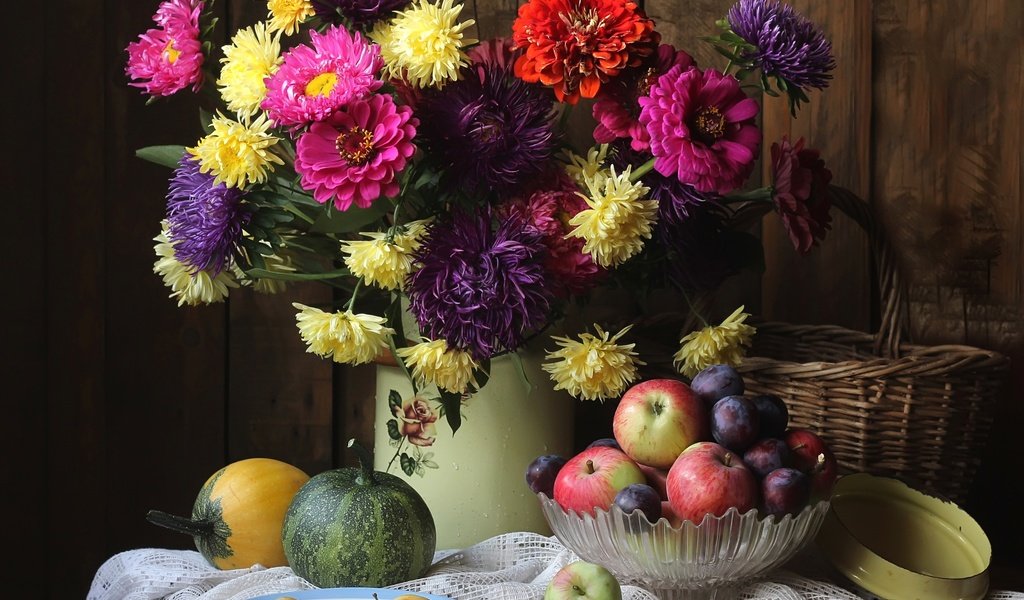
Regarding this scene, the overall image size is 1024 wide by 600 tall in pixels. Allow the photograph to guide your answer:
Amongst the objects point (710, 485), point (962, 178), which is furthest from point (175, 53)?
point (962, 178)

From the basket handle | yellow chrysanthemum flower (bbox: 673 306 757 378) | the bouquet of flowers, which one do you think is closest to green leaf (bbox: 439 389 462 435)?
the bouquet of flowers

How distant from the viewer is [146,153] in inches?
40.1

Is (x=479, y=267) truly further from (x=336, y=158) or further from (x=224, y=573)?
(x=224, y=573)

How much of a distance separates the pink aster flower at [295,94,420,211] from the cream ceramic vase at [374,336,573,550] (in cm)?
23

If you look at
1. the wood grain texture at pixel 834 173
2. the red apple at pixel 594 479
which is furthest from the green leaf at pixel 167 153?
the wood grain texture at pixel 834 173

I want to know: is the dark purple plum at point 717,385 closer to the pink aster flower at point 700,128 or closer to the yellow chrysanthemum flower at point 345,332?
the pink aster flower at point 700,128

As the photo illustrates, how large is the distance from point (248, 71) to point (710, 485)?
1.77ft

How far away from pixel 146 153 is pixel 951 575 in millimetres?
841

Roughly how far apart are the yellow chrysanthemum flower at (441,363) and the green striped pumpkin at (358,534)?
3.6 inches

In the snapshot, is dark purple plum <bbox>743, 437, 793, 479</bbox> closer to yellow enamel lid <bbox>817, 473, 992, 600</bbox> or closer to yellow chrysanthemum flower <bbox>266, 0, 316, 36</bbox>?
yellow enamel lid <bbox>817, 473, 992, 600</bbox>

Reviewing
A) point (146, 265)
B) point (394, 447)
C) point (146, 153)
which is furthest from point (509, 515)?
point (146, 265)

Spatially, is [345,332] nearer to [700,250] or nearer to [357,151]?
[357,151]

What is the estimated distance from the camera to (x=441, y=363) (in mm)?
895

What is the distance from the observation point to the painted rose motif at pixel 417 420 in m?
1.02
